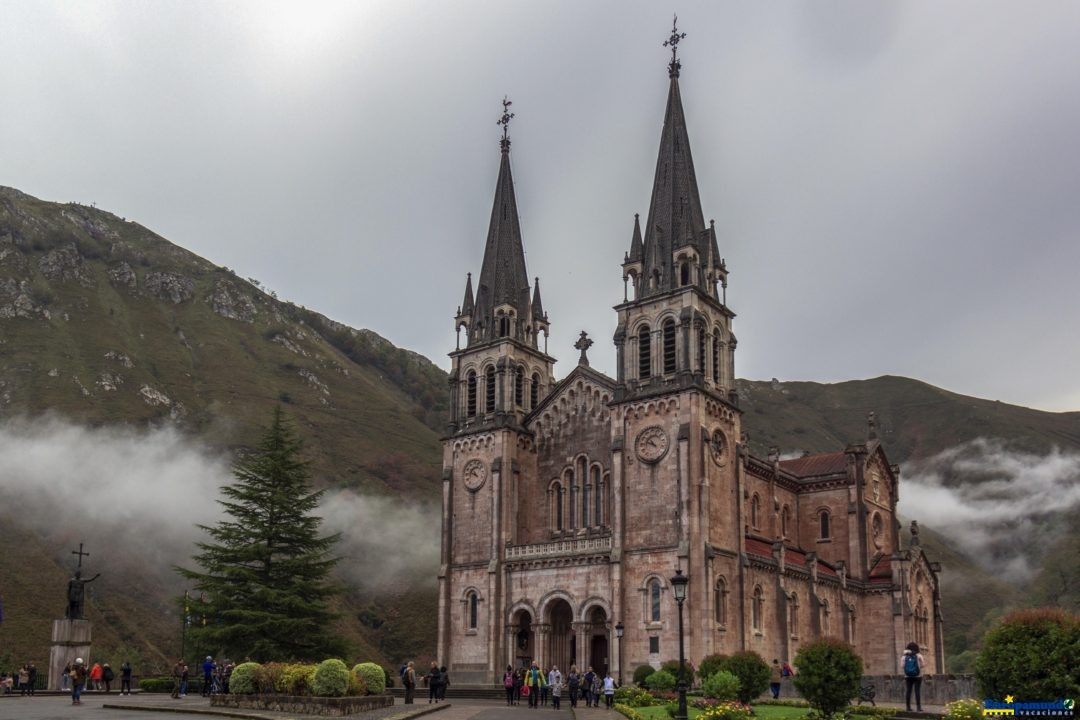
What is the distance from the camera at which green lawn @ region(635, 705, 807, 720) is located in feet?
95.0

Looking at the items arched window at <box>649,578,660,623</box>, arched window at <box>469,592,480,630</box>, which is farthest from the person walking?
arched window at <box>469,592,480,630</box>

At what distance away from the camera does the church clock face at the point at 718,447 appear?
53906 millimetres

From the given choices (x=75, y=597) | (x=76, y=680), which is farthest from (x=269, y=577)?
(x=76, y=680)

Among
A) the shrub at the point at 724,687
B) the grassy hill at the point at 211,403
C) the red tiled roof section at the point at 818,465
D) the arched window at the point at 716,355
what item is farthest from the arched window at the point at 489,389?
the shrub at the point at 724,687

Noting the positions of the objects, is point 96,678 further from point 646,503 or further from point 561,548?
point 646,503

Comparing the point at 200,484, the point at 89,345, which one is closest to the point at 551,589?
the point at 200,484

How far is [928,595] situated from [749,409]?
376ft

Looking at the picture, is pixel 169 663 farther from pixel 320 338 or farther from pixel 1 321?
pixel 320 338

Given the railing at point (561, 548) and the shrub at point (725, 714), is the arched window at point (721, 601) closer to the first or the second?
the railing at point (561, 548)

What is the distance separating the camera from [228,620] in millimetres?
49906

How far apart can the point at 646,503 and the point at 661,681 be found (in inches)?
446

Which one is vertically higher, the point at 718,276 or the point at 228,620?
the point at 718,276

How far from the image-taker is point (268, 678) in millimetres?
33281

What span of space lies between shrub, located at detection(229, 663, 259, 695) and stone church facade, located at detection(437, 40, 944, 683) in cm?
2240
